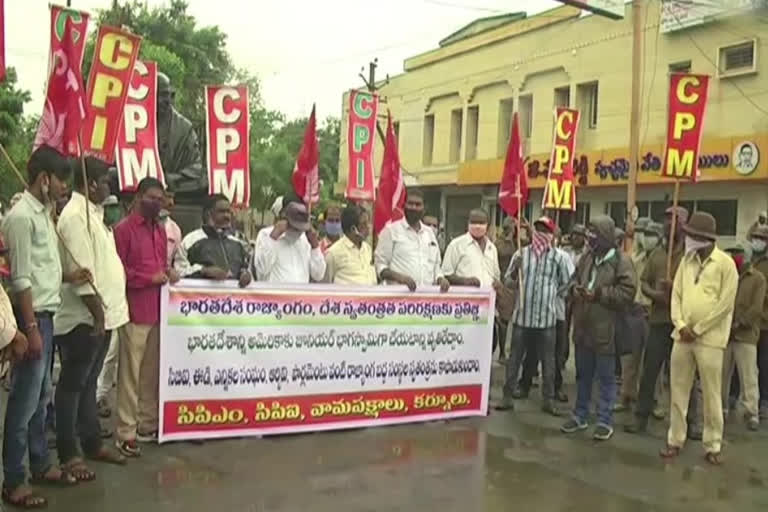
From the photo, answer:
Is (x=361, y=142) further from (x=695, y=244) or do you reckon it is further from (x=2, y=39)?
(x=2, y=39)

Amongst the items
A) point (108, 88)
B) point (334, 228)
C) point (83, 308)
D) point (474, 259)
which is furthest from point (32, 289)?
point (334, 228)

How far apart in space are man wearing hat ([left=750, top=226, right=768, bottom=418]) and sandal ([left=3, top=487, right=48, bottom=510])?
6.86m

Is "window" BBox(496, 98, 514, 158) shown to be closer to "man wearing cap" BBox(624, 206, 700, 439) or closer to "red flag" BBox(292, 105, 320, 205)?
"red flag" BBox(292, 105, 320, 205)

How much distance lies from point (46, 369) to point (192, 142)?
4003 mm

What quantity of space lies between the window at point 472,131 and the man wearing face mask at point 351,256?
21993 mm

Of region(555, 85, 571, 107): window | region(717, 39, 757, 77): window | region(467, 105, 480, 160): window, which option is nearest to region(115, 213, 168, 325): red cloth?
region(717, 39, 757, 77): window

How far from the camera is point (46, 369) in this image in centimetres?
477

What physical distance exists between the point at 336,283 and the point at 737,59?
53.0 feet

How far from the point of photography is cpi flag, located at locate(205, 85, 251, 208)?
841 centimetres

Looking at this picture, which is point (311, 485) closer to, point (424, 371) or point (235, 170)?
point (424, 371)

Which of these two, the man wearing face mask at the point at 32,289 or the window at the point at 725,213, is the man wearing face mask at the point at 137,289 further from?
the window at the point at 725,213

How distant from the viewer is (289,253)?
6.91m

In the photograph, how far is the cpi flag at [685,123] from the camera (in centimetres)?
838

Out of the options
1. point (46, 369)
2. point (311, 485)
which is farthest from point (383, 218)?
point (46, 369)
